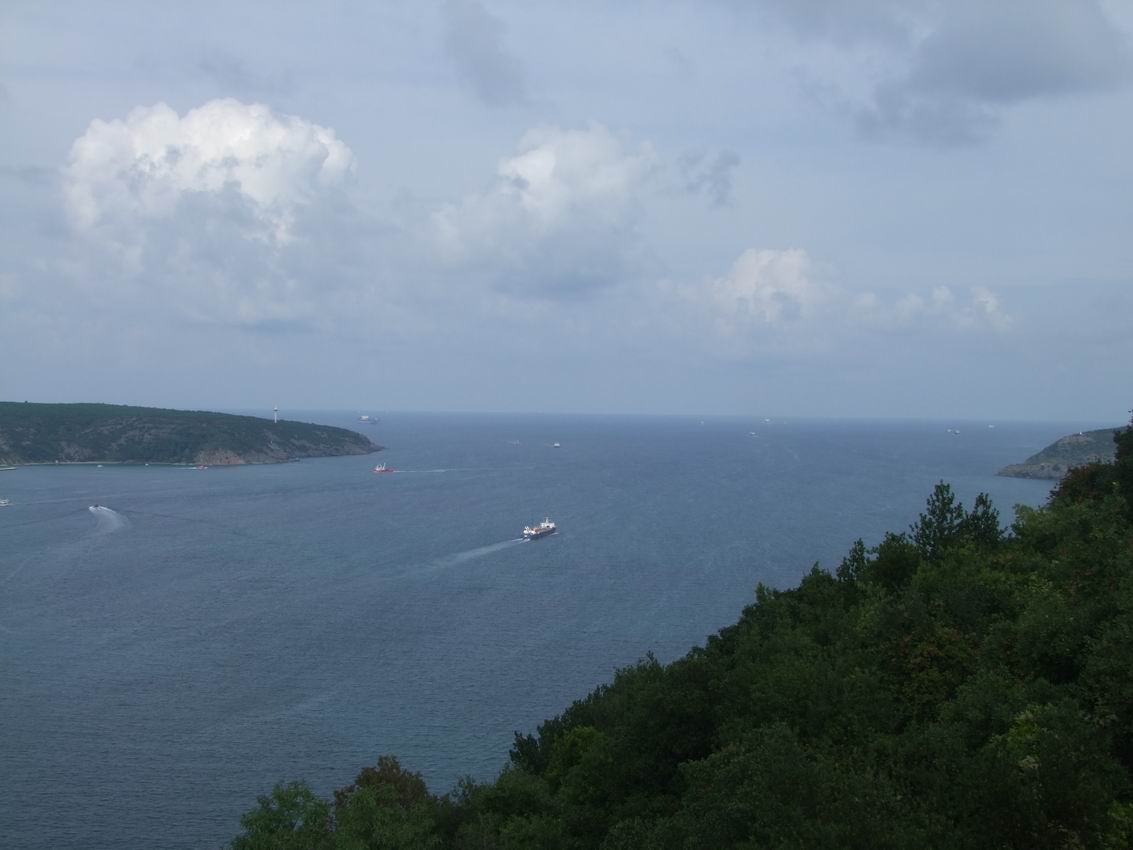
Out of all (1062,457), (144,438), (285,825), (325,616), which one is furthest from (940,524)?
(144,438)

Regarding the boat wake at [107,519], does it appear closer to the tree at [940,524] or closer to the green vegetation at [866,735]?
the green vegetation at [866,735]

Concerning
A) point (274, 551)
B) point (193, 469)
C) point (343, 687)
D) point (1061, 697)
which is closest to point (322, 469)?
point (193, 469)

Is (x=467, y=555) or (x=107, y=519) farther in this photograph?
(x=107, y=519)

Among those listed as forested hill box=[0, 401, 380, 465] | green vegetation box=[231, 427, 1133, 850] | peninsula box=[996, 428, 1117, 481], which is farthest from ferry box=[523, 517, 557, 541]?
forested hill box=[0, 401, 380, 465]

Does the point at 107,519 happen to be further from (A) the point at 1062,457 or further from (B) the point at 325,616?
(A) the point at 1062,457

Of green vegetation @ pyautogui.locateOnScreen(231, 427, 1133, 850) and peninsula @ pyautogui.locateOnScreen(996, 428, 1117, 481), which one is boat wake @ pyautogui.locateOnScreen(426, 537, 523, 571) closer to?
green vegetation @ pyautogui.locateOnScreen(231, 427, 1133, 850)

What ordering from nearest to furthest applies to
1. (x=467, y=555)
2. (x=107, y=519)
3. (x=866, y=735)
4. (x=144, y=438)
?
(x=866, y=735), (x=467, y=555), (x=107, y=519), (x=144, y=438)
